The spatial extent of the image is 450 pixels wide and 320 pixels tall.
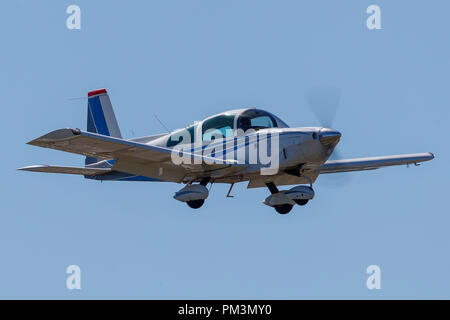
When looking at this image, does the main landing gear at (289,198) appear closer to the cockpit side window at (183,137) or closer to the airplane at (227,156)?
the airplane at (227,156)

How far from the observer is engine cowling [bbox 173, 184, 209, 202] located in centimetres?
2062

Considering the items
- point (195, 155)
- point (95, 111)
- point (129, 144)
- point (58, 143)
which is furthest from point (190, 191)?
point (95, 111)

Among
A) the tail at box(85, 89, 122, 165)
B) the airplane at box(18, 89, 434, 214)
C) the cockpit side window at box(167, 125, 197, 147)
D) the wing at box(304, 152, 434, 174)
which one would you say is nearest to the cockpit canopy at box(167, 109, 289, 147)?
the airplane at box(18, 89, 434, 214)

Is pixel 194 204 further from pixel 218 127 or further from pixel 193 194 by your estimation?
pixel 218 127

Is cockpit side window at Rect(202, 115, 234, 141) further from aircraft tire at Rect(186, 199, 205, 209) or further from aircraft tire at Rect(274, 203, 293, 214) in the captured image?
aircraft tire at Rect(274, 203, 293, 214)

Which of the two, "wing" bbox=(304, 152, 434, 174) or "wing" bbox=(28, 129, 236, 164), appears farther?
"wing" bbox=(304, 152, 434, 174)

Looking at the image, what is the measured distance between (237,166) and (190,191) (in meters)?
1.32

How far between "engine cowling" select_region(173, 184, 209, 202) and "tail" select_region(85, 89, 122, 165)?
15.5 ft

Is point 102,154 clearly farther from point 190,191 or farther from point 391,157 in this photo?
point 391,157

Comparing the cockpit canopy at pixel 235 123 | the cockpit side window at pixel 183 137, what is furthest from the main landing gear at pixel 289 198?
the cockpit side window at pixel 183 137

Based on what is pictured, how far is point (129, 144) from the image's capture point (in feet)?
63.5

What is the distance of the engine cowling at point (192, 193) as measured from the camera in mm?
20625

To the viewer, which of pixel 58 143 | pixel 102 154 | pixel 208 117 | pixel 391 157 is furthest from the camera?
pixel 391 157

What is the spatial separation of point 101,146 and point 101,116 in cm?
580
